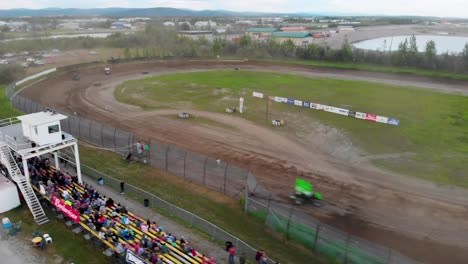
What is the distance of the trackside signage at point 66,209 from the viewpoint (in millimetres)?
23891

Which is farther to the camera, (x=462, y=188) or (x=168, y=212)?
(x=462, y=188)

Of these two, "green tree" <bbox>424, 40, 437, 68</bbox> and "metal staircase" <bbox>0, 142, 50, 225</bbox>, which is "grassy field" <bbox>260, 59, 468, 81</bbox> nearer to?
"green tree" <bbox>424, 40, 437, 68</bbox>

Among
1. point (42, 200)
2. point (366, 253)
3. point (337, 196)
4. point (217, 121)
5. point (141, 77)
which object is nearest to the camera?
point (366, 253)

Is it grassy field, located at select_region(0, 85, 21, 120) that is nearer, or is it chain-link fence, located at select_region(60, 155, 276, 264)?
chain-link fence, located at select_region(60, 155, 276, 264)

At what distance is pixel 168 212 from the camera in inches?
1050

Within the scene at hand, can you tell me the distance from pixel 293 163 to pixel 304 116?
1648 centimetres

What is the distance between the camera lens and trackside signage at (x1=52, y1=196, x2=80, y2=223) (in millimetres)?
23891

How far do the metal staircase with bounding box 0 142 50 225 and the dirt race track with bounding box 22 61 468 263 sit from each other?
1557 cm

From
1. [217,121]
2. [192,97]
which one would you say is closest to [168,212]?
[217,121]

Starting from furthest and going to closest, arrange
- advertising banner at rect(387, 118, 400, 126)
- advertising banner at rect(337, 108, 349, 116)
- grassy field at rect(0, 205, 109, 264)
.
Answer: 1. advertising banner at rect(337, 108, 349, 116)
2. advertising banner at rect(387, 118, 400, 126)
3. grassy field at rect(0, 205, 109, 264)

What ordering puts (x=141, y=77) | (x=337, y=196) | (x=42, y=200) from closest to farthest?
1. (x=42, y=200)
2. (x=337, y=196)
3. (x=141, y=77)

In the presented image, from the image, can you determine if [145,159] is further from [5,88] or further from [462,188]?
[5,88]

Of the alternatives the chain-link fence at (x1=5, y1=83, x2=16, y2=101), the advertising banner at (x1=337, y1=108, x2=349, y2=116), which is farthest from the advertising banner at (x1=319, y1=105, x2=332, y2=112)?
the chain-link fence at (x1=5, y1=83, x2=16, y2=101)

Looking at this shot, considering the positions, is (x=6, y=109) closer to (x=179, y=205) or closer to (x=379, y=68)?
(x=179, y=205)
